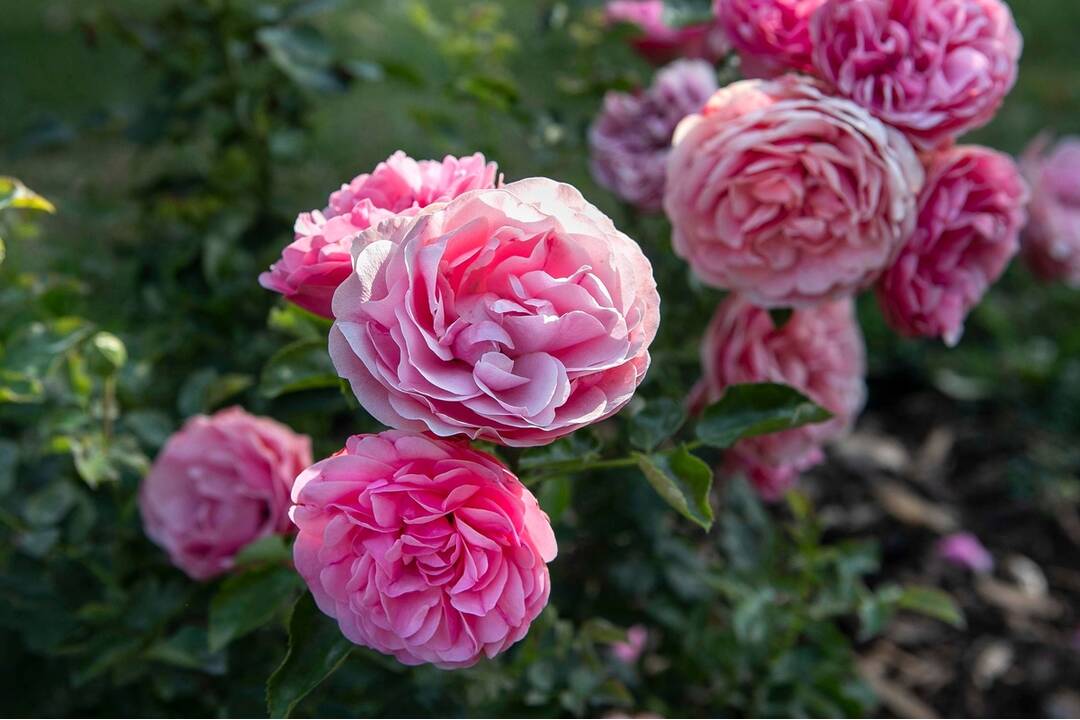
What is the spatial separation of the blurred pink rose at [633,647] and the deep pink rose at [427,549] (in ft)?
2.34

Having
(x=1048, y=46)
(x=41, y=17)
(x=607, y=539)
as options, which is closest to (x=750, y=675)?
(x=607, y=539)

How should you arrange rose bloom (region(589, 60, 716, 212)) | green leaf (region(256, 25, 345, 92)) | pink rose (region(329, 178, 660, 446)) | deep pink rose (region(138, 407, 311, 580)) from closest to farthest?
pink rose (region(329, 178, 660, 446)) → deep pink rose (region(138, 407, 311, 580)) → rose bloom (region(589, 60, 716, 212)) → green leaf (region(256, 25, 345, 92))

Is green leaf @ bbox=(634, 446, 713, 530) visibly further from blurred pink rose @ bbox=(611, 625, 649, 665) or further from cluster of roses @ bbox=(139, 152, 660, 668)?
blurred pink rose @ bbox=(611, 625, 649, 665)

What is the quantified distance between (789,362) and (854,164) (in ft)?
1.08

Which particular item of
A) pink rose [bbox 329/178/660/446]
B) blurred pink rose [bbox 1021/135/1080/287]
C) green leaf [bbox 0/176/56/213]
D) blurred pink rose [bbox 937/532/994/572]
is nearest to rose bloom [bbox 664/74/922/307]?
pink rose [bbox 329/178/660/446]

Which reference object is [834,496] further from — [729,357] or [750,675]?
[729,357]

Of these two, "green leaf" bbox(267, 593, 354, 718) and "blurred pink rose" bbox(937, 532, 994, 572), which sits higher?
"green leaf" bbox(267, 593, 354, 718)

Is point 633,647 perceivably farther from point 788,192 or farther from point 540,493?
point 788,192

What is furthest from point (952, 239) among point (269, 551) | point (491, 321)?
point (269, 551)

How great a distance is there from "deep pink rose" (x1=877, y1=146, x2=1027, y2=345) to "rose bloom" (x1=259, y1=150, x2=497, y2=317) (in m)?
0.53

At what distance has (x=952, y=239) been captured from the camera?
1199mm

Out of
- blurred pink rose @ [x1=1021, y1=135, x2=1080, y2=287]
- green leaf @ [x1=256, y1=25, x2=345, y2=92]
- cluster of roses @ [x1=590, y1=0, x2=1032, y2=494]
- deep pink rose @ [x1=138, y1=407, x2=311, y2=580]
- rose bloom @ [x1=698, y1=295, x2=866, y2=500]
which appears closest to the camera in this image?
cluster of roses @ [x1=590, y1=0, x2=1032, y2=494]

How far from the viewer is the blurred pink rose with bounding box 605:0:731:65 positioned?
1.61 meters

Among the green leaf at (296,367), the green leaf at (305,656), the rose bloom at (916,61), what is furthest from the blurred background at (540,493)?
the rose bloom at (916,61)
